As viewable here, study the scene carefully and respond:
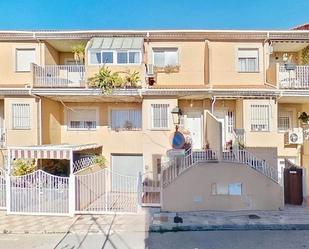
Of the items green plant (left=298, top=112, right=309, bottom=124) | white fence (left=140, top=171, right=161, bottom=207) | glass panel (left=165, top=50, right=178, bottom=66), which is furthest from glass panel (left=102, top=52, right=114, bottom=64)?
green plant (left=298, top=112, right=309, bottom=124)

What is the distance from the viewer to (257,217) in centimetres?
1117

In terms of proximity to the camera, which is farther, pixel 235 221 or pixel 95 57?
pixel 95 57

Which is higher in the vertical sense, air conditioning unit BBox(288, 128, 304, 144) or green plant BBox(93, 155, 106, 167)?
air conditioning unit BBox(288, 128, 304, 144)

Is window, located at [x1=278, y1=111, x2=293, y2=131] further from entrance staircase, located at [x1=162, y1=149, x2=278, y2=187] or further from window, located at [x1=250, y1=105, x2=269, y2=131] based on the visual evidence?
entrance staircase, located at [x1=162, y1=149, x2=278, y2=187]

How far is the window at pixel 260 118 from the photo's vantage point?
14.8 m

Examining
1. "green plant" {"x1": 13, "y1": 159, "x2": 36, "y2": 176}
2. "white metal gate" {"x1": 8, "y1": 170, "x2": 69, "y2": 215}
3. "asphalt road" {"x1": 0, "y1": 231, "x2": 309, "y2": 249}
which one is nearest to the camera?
"asphalt road" {"x1": 0, "y1": 231, "x2": 309, "y2": 249}

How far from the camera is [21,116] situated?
A: 15.3 m

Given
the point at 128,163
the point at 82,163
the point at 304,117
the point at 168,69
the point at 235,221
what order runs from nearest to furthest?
the point at 235,221
the point at 82,163
the point at 168,69
the point at 304,117
the point at 128,163

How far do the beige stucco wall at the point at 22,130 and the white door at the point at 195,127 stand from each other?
852 cm

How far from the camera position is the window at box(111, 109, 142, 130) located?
1686cm

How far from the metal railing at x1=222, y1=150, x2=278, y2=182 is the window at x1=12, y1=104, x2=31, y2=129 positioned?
34.5ft

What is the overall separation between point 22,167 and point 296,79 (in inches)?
595

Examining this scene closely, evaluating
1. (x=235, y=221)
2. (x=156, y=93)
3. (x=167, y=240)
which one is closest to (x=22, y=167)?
(x=156, y=93)

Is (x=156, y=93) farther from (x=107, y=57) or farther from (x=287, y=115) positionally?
(x=287, y=115)
